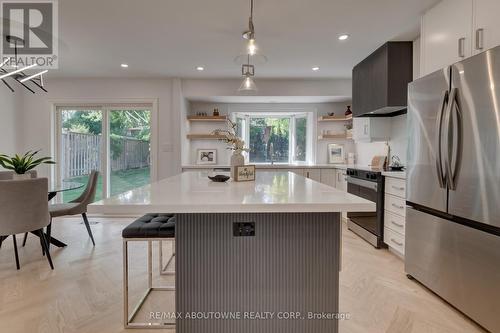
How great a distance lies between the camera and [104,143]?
5090 mm

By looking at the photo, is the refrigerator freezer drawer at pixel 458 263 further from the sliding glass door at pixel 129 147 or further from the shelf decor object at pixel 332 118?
the sliding glass door at pixel 129 147

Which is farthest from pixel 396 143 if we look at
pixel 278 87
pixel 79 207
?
pixel 79 207

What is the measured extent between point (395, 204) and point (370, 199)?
1.59 feet

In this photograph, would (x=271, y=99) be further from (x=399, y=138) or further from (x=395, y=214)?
(x=395, y=214)

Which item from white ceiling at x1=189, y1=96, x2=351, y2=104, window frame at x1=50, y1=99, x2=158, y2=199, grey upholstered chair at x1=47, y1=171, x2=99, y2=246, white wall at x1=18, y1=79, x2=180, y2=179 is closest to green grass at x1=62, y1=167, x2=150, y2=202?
window frame at x1=50, y1=99, x2=158, y2=199

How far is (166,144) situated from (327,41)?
10.2 ft

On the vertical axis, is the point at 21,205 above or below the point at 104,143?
below


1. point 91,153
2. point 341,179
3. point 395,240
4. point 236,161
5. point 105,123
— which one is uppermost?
point 105,123

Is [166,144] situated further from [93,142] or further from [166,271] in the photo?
[166,271]

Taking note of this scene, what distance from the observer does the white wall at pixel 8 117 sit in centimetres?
460

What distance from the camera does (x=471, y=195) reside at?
6.12 ft

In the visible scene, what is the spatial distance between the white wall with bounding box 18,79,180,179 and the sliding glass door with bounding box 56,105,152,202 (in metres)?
0.22

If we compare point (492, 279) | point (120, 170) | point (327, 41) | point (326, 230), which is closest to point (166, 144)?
point (120, 170)

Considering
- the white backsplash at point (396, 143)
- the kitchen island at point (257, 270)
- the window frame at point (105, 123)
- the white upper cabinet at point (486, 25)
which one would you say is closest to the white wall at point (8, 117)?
the window frame at point (105, 123)
